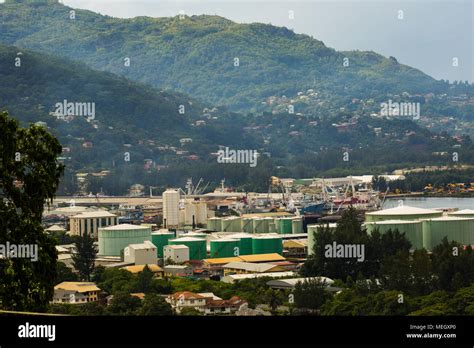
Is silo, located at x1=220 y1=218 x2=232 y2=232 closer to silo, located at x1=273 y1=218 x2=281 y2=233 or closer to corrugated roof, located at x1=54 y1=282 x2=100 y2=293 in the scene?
silo, located at x1=273 y1=218 x2=281 y2=233

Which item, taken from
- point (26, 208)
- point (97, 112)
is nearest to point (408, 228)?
point (26, 208)

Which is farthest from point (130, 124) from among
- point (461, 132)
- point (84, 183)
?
point (461, 132)

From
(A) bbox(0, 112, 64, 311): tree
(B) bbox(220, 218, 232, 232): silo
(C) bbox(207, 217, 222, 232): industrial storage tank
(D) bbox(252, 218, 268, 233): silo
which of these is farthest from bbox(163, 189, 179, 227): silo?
(A) bbox(0, 112, 64, 311): tree

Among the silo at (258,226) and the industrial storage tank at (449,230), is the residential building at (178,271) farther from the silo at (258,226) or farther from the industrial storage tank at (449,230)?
the silo at (258,226)

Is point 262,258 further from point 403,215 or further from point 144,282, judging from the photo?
point 144,282

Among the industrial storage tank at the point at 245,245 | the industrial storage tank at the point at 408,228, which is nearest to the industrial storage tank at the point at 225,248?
the industrial storage tank at the point at 245,245

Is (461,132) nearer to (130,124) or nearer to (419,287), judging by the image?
(130,124)
